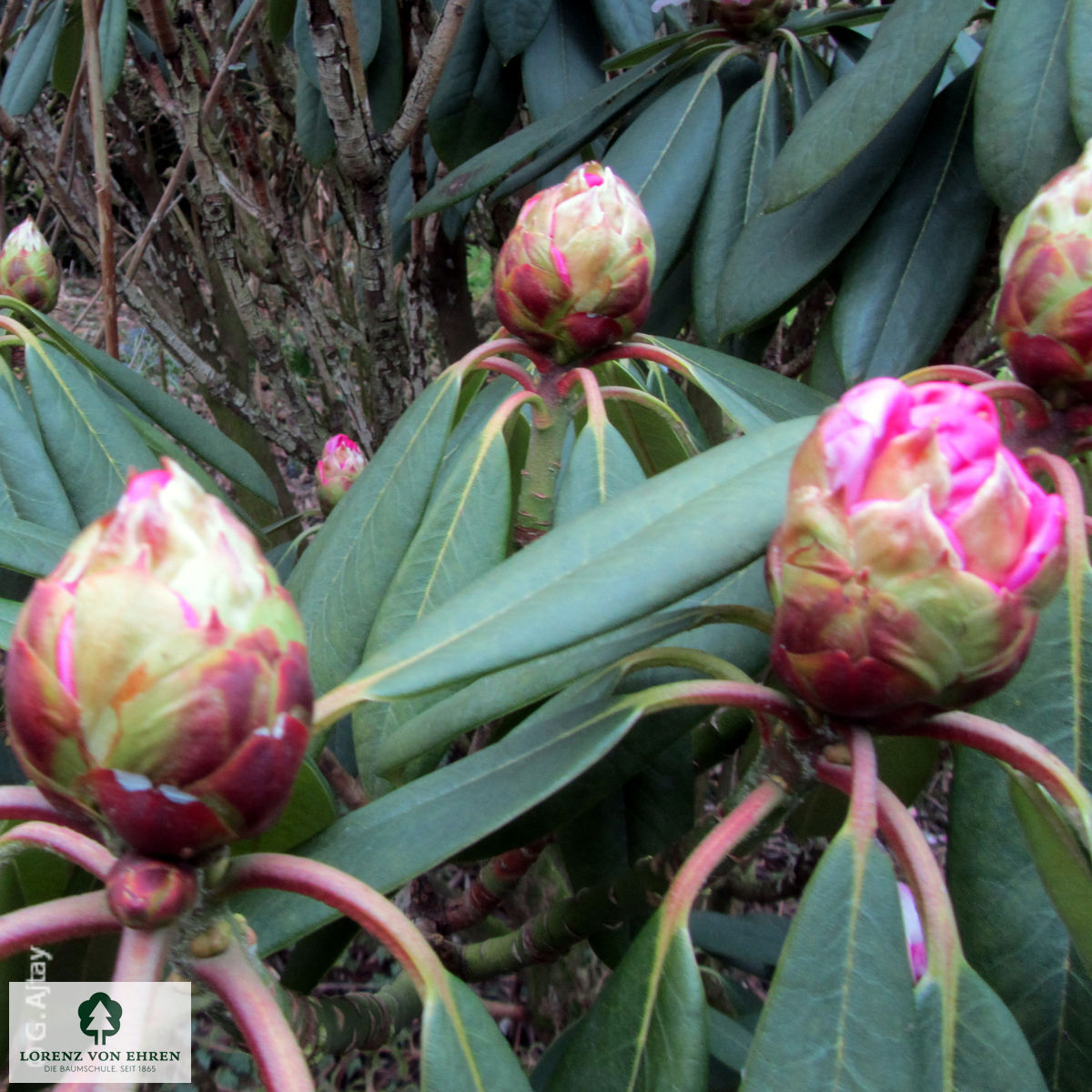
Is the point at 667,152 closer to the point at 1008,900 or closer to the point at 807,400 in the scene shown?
the point at 807,400

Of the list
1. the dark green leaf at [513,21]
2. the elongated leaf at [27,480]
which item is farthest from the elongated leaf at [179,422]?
the dark green leaf at [513,21]

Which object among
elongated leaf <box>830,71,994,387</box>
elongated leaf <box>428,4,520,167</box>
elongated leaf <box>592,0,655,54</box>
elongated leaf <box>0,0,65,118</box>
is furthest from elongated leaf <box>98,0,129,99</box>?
elongated leaf <box>830,71,994,387</box>

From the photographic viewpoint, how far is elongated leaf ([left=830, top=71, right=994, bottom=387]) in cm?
91

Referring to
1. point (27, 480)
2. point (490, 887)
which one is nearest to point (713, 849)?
point (490, 887)

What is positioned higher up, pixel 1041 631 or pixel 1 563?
pixel 1 563

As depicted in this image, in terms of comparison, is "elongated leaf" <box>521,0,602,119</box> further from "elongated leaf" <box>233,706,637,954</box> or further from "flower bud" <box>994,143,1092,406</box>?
"elongated leaf" <box>233,706,637,954</box>

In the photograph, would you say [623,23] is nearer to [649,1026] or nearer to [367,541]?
[367,541]

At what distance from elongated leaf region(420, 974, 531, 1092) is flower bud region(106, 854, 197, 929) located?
0.39 feet

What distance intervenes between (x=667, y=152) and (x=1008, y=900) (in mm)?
909

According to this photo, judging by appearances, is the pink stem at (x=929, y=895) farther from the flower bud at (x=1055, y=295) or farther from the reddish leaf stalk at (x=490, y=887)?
the reddish leaf stalk at (x=490, y=887)

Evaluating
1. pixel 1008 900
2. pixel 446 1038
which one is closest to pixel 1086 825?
pixel 1008 900

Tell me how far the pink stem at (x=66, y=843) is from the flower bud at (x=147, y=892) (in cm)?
4

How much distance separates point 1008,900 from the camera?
0.47m

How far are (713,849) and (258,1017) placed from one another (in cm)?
21
